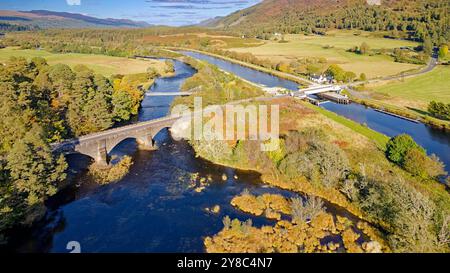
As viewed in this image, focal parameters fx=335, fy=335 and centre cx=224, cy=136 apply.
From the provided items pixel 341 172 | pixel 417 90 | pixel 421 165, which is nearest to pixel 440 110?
pixel 417 90

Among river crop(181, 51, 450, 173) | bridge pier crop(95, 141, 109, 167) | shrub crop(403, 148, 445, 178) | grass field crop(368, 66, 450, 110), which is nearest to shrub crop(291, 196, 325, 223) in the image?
shrub crop(403, 148, 445, 178)

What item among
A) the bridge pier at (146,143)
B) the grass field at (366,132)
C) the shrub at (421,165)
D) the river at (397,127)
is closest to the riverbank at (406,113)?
the river at (397,127)

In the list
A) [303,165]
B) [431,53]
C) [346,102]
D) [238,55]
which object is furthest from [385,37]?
[303,165]

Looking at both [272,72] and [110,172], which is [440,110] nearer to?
[272,72]

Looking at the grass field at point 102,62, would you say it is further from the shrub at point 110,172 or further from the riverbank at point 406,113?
the riverbank at point 406,113

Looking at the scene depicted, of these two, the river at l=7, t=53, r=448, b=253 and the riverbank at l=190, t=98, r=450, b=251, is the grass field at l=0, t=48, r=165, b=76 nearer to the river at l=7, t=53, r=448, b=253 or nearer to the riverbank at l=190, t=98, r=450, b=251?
the river at l=7, t=53, r=448, b=253

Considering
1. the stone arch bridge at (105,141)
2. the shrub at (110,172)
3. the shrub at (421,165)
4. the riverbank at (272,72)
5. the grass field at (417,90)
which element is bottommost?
the shrub at (110,172)
